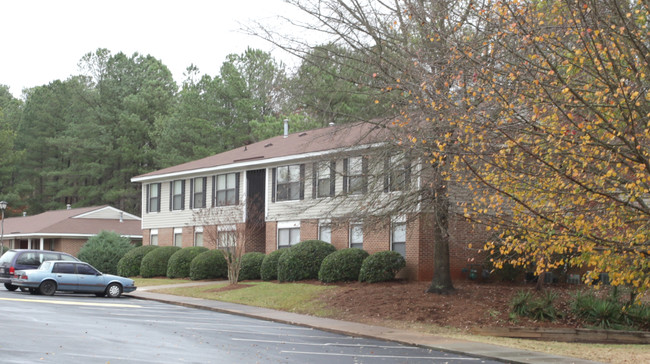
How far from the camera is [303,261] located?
32.2 metres

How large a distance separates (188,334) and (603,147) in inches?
427

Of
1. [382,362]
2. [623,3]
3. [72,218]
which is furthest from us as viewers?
[72,218]

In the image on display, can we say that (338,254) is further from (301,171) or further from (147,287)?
(147,287)

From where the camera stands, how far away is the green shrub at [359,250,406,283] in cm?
2920

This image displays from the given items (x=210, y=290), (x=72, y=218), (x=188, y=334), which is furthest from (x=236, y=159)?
(x=188, y=334)

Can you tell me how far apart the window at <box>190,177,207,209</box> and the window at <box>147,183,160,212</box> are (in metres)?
3.88

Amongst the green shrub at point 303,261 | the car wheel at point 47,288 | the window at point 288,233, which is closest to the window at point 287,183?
the window at point 288,233

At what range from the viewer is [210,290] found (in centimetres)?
3234

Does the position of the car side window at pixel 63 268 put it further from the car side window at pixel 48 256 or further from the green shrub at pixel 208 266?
the green shrub at pixel 208 266

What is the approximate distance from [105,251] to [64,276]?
14053mm

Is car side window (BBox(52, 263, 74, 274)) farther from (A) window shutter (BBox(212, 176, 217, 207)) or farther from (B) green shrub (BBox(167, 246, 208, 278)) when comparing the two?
(A) window shutter (BBox(212, 176, 217, 207))

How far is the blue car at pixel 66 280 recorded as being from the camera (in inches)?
1161

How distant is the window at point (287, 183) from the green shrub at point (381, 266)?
7339 mm

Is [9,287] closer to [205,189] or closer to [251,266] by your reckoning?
[251,266]
